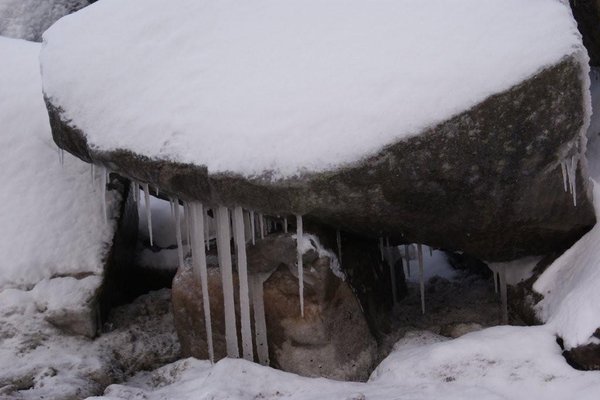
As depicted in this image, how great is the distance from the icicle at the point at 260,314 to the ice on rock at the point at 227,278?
122 mm

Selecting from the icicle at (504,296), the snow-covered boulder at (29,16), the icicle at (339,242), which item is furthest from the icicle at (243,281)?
the snow-covered boulder at (29,16)

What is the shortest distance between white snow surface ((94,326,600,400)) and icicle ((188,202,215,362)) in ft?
0.68

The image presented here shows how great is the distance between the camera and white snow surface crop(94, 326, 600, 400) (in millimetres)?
3137

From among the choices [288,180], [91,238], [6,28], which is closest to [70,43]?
[91,238]

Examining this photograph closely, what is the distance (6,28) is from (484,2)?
657 centimetres

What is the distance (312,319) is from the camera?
388cm

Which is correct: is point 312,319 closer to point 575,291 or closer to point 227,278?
point 227,278

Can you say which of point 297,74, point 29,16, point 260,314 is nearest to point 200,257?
point 260,314

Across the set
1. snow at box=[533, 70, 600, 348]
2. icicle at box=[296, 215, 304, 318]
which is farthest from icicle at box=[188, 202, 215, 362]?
snow at box=[533, 70, 600, 348]

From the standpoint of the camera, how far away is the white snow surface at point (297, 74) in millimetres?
3393

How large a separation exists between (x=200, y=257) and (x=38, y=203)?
1709 millimetres

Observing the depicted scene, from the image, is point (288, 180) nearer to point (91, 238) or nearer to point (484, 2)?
point (484, 2)

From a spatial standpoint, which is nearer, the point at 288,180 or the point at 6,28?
the point at 288,180

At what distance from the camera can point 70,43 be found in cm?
455
